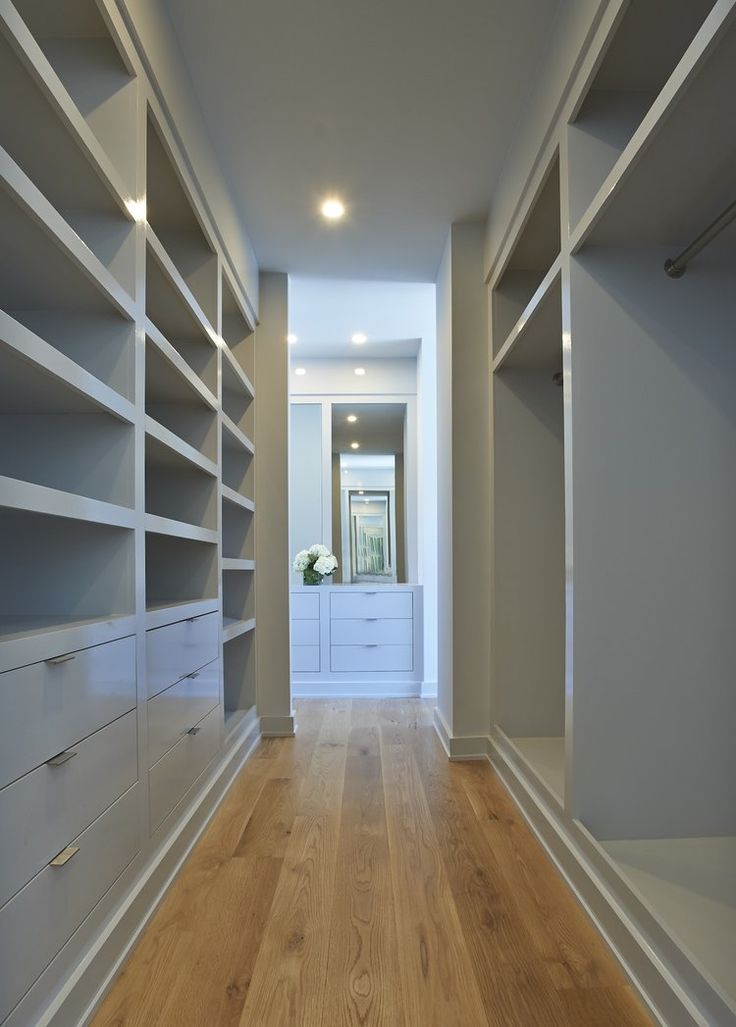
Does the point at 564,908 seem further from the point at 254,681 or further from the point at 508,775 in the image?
the point at 254,681

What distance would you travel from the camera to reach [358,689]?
4684 mm

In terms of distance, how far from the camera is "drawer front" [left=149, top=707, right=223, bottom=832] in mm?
1844

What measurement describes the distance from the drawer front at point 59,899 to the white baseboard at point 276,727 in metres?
1.91

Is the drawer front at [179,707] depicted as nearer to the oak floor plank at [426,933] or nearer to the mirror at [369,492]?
the oak floor plank at [426,933]

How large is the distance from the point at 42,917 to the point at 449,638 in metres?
2.32

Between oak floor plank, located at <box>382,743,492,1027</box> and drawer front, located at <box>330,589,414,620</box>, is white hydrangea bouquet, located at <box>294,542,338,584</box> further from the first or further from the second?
oak floor plank, located at <box>382,743,492,1027</box>

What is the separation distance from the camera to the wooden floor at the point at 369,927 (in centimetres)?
133

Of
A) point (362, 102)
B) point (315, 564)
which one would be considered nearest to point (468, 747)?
point (315, 564)

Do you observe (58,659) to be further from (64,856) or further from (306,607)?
(306,607)

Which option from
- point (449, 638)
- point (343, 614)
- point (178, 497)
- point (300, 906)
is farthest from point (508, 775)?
point (343, 614)

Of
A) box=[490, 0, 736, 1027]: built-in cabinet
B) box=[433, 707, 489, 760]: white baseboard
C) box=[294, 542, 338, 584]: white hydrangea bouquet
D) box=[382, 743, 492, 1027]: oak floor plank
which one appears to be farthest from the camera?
box=[294, 542, 338, 584]: white hydrangea bouquet

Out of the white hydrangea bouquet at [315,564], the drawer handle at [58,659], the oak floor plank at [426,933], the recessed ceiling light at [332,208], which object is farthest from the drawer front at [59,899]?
the white hydrangea bouquet at [315,564]

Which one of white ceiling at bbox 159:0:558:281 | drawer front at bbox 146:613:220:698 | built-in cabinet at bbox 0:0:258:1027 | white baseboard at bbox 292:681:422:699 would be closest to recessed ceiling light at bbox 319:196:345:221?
white ceiling at bbox 159:0:558:281

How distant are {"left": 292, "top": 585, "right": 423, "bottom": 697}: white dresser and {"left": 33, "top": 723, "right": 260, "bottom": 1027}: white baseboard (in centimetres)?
227
